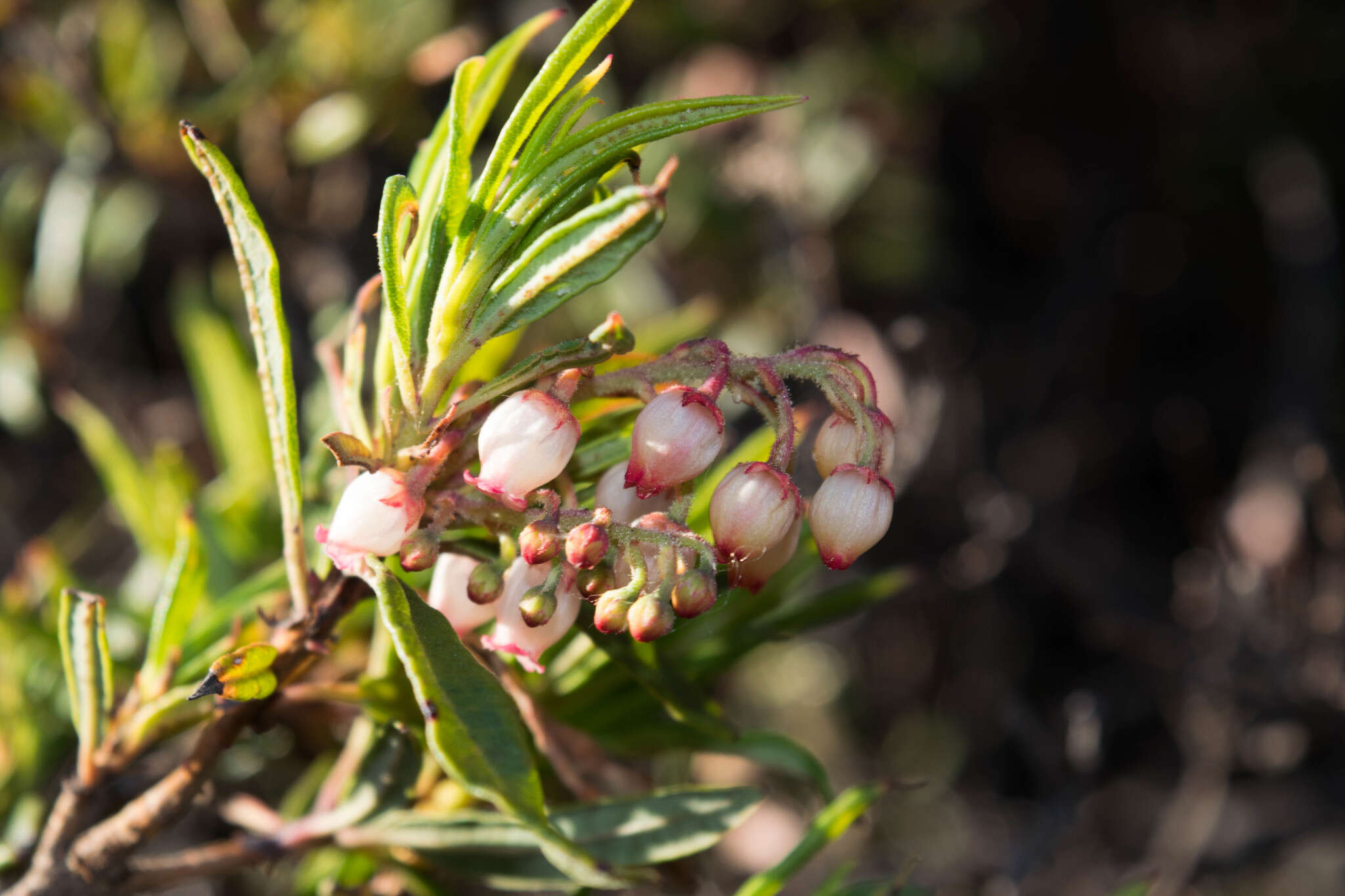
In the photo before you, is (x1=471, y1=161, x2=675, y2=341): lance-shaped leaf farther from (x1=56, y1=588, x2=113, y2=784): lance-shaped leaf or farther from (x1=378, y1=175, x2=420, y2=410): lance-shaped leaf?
(x1=56, y1=588, x2=113, y2=784): lance-shaped leaf

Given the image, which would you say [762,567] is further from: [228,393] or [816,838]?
[228,393]

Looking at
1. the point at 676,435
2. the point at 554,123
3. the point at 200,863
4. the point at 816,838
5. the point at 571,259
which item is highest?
the point at 554,123

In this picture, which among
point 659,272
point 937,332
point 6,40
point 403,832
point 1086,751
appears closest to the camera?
point 403,832

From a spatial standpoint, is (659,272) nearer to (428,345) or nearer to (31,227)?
(31,227)

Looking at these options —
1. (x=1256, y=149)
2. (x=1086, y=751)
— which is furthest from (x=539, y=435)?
(x=1256, y=149)

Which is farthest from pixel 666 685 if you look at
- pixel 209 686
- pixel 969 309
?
pixel 969 309
